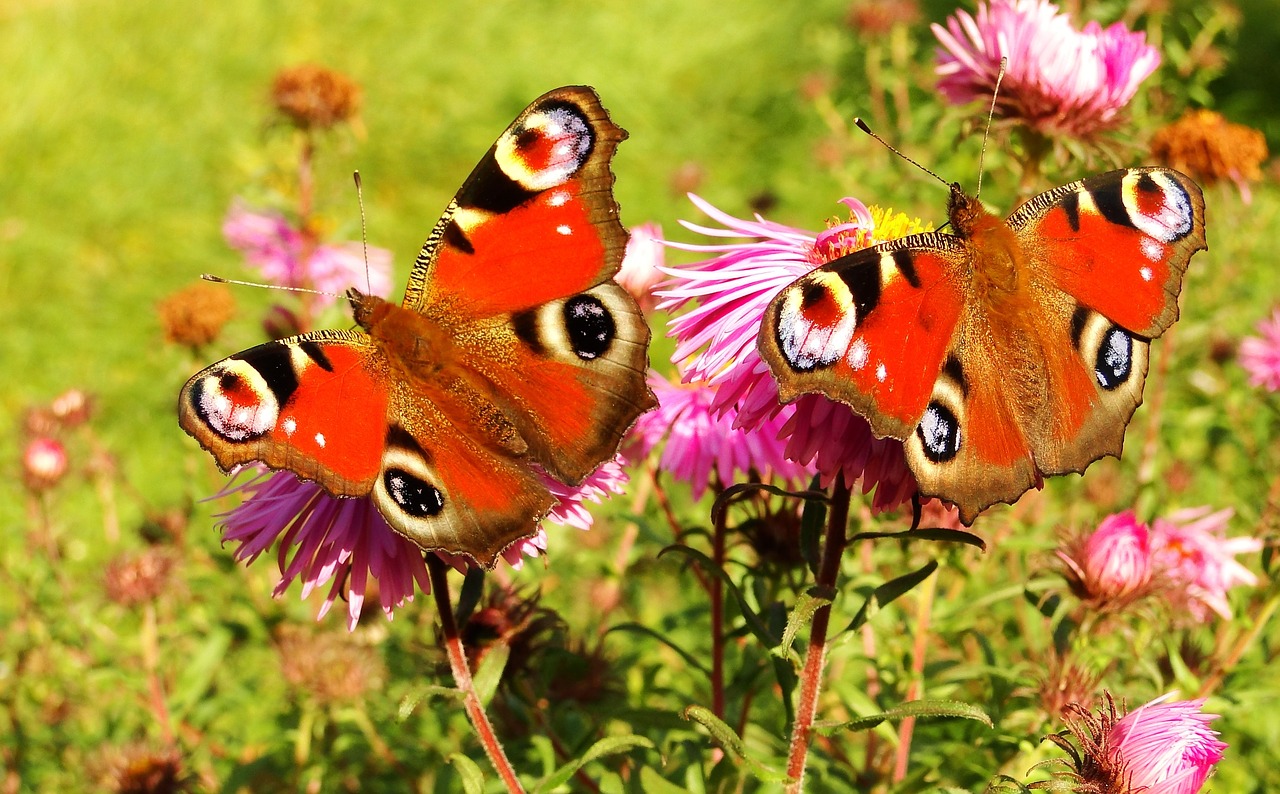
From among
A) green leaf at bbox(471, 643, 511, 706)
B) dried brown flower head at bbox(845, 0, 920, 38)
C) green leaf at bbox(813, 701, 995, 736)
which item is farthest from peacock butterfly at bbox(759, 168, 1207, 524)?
dried brown flower head at bbox(845, 0, 920, 38)

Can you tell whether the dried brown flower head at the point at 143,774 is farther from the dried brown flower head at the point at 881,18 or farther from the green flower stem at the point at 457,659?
the dried brown flower head at the point at 881,18

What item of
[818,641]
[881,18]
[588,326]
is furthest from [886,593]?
[881,18]

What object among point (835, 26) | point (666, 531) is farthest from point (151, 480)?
point (835, 26)

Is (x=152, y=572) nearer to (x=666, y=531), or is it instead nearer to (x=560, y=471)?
(x=666, y=531)

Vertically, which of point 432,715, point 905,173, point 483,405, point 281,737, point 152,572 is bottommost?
point 432,715

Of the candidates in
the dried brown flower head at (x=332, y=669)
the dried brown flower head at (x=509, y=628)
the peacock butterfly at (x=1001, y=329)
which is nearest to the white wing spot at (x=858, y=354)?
the peacock butterfly at (x=1001, y=329)

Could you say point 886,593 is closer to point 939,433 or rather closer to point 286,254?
point 939,433
